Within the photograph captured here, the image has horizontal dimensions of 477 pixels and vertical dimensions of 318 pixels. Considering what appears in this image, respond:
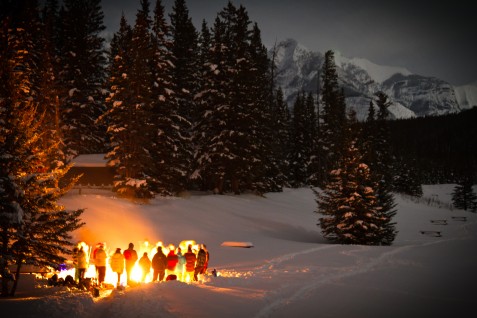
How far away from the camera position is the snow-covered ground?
1035 cm

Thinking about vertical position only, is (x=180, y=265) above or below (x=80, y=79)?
below

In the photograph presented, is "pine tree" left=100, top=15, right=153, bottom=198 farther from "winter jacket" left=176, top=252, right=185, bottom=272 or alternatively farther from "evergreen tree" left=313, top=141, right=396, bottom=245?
"evergreen tree" left=313, top=141, right=396, bottom=245

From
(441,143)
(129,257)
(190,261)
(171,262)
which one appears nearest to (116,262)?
(129,257)

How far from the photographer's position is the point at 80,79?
4038cm

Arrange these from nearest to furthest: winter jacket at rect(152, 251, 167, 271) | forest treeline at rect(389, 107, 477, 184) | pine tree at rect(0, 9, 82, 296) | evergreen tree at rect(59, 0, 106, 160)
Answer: pine tree at rect(0, 9, 82, 296) < winter jacket at rect(152, 251, 167, 271) < evergreen tree at rect(59, 0, 106, 160) < forest treeline at rect(389, 107, 477, 184)

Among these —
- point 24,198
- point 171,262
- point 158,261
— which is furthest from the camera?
point 171,262

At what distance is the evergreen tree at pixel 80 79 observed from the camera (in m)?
38.8

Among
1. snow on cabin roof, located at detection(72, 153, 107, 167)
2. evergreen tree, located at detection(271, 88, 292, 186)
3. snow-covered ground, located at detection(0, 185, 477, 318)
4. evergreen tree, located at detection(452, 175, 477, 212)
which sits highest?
evergreen tree, located at detection(271, 88, 292, 186)

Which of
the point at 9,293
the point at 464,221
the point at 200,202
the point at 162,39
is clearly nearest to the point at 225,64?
the point at 162,39

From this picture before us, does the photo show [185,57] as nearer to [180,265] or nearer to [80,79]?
[80,79]

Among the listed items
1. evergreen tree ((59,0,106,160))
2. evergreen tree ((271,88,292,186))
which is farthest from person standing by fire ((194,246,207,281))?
evergreen tree ((271,88,292,186))

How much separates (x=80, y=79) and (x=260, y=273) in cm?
3211

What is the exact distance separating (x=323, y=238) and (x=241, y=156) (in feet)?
33.2

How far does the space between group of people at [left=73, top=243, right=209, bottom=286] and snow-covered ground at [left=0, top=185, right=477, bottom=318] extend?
983mm
